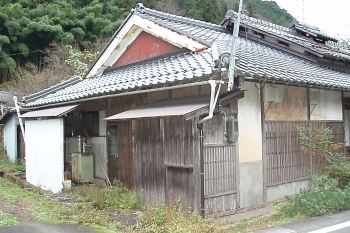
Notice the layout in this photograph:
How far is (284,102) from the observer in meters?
9.38

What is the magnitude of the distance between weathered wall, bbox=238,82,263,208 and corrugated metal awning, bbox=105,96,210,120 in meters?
1.16

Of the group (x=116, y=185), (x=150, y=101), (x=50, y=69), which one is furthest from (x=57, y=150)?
(x=50, y=69)

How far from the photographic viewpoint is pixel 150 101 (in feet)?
31.3

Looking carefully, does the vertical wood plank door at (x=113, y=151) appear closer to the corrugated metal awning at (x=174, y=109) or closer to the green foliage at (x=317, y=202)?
the corrugated metal awning at (x=174, y=109)

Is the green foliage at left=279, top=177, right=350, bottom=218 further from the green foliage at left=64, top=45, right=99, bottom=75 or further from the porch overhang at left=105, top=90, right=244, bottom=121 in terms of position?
the green foliage at left=64, top=45, right=99, bottom=75

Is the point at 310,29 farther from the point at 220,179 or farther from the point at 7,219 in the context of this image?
the point at 7,219

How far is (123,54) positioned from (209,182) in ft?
24.2

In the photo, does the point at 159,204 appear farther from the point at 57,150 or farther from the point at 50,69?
the point at 50,69

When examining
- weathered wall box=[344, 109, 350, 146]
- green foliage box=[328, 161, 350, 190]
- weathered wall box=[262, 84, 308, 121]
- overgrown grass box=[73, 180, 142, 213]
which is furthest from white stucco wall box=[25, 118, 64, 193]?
weathered wall box=[344, 109, 350, 146]

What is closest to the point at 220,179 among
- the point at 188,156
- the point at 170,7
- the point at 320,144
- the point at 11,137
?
the point at 188,156

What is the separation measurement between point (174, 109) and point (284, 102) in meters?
3.44

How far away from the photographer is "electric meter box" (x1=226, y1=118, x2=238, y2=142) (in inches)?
304

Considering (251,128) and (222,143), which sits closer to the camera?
(222,143)

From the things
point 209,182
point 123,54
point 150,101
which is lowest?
point 209,182
